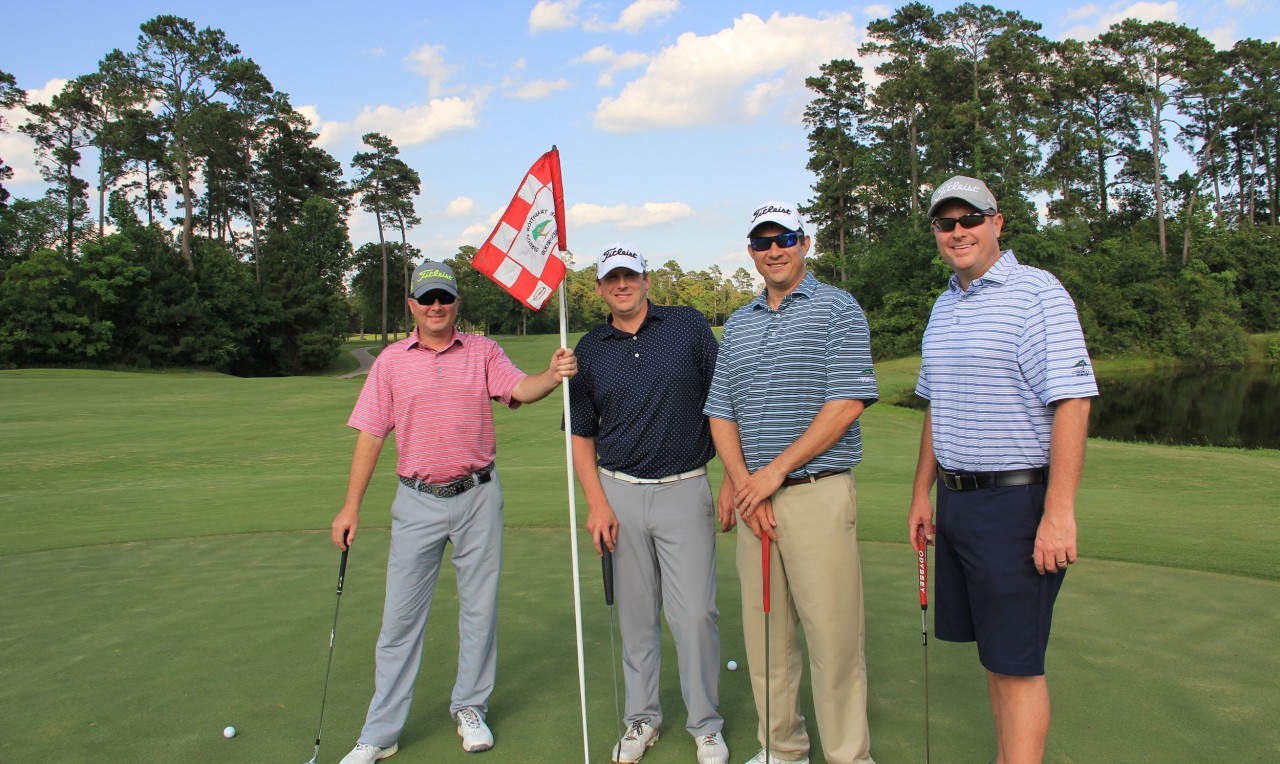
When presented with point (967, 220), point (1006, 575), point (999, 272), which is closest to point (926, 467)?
point (1006, 575)

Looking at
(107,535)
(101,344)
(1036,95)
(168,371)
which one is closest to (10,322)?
(101,344)

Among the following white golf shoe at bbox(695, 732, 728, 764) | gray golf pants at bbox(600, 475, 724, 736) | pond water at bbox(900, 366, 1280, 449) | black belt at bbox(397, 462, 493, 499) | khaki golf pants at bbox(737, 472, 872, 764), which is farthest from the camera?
pond water at bbox(900, 366, 1280, 449)

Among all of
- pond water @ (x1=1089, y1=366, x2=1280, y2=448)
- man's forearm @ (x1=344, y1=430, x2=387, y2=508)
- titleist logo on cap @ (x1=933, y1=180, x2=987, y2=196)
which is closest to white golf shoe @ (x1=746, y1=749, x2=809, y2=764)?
man's forearm @ (x1=344, y1=430, x2=387, y2=508)

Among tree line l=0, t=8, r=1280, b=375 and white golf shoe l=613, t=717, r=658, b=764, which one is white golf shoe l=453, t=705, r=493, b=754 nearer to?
white golf shoe l=613, t=717, r=658, b=764

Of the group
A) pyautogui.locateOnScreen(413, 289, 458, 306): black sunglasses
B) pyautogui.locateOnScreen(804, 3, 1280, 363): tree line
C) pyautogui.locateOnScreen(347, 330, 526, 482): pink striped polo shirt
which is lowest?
pyautogui.locateOnScreen(347, 330, 526, 482): pink striped polo shirt

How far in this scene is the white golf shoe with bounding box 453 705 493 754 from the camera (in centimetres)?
332

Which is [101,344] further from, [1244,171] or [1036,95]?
[1244,171]

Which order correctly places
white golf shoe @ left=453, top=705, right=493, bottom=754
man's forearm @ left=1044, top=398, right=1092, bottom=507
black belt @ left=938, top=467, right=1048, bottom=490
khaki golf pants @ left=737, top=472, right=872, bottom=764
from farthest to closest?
1. white golf shoe @ left=453, top=705, right=493, bottom=754
2. khaki golf pants @ left=737, top=472, right=872, bottom=764
3. black belt @ left=938, top=467, right=1048, bottom=490
4. man's forearm @ left=1044, top=398, right=1092, bottom=507

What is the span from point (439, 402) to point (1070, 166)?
5752cm

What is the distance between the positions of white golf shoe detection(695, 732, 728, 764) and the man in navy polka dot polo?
15 cm

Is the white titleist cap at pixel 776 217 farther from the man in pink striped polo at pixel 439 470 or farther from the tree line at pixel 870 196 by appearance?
the tree line at pixel 870 196

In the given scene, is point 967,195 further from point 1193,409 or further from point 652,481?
point 1193,409

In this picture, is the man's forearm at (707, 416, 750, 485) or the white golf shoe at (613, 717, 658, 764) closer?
the white golf shoe at (613, 717, 658, 764)

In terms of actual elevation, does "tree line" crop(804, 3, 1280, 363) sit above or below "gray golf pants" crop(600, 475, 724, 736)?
above
